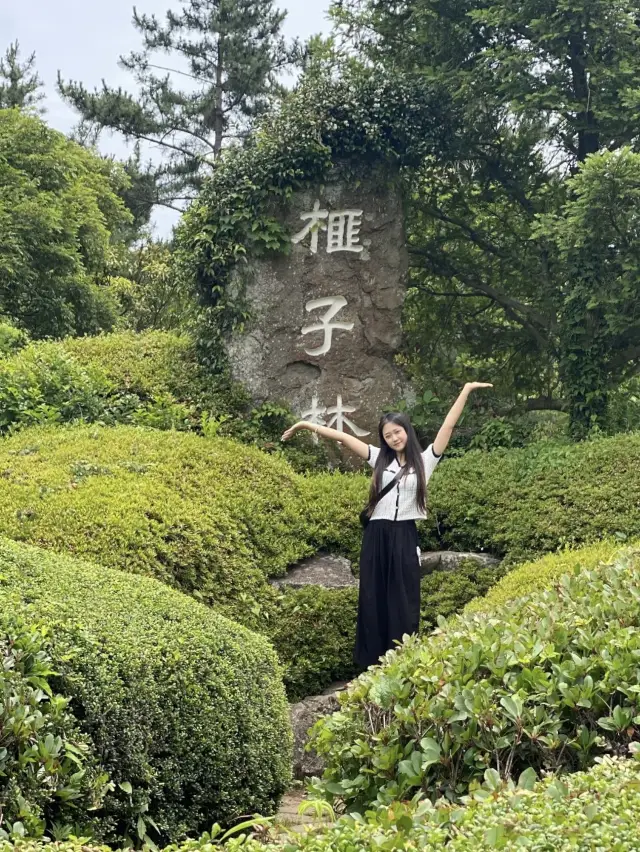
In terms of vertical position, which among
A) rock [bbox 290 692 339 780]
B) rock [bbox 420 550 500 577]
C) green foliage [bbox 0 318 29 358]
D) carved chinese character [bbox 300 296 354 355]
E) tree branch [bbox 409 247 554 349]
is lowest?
rock [bbox 290 692 339 780]

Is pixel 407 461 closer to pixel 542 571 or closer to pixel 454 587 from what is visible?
pixel 542 571

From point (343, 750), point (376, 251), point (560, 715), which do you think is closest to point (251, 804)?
point (343, 750)

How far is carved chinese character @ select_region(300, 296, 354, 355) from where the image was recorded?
8.73 m

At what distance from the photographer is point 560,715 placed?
8.86 feet

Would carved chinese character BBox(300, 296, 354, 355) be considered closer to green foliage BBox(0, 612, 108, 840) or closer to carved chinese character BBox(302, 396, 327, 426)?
carved chinese character BBox(302, 396, 327, 426)

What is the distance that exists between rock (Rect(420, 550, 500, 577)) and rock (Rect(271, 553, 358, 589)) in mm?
532

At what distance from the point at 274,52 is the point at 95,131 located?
383 cm

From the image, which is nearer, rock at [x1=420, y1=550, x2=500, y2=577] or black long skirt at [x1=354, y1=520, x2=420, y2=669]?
black long skirt at [x1=354, y1=520, x2=420, y2=669]

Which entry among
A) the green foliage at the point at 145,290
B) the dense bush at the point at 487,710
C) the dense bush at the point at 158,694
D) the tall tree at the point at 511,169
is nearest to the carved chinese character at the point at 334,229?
the tall tree at the point at 511,169

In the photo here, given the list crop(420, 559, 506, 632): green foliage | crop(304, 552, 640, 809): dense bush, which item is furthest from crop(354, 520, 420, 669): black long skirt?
crop(304, 552, 640, 809): dense bush

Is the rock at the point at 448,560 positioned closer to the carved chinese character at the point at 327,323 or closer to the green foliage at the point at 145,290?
the carved chinese character at the point at 327,323

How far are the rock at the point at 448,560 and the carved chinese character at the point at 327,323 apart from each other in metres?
2.52

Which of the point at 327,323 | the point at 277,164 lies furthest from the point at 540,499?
the point at 277,164

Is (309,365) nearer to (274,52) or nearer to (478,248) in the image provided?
(478,248)
